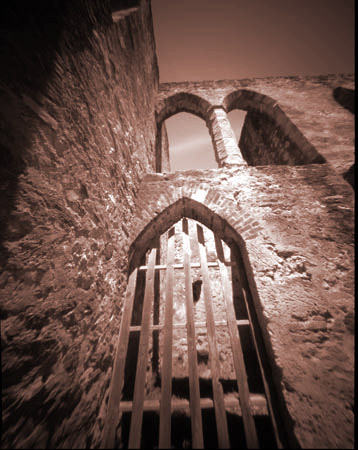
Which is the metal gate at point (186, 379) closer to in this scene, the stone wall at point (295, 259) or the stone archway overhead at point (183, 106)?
the stone wall at point (295, 259)

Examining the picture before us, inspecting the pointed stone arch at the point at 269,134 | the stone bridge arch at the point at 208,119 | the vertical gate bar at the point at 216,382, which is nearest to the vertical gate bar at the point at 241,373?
the vertical gate bar at the point at 216,382

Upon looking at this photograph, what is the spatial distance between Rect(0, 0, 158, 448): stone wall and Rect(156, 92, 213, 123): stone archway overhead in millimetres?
2708

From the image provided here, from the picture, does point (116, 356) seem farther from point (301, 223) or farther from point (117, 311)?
point (301, 223)

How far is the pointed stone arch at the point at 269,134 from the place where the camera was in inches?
134

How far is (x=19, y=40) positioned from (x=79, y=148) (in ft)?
2.16

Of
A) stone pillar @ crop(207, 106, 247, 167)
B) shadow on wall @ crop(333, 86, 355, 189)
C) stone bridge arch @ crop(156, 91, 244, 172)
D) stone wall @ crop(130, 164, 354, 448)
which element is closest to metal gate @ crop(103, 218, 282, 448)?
stone wall @ crop(130, 164, 354, 448)

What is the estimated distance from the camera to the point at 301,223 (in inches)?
89.6

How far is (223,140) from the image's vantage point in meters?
3.59

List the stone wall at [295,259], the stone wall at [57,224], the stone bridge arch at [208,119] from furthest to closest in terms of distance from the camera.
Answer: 1. the stone bridge arch at [208,119]
2. the stone wall at [295,259]
3. the stone wall at [57,224]

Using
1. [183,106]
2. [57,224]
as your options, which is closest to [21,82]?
[57,224]

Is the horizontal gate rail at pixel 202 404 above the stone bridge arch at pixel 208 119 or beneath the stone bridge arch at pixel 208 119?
beneath

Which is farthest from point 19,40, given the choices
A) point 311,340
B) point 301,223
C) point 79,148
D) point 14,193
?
point 311,340

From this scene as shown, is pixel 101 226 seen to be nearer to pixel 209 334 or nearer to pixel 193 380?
pixel 209 334

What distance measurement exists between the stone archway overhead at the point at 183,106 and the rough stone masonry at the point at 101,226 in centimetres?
131
